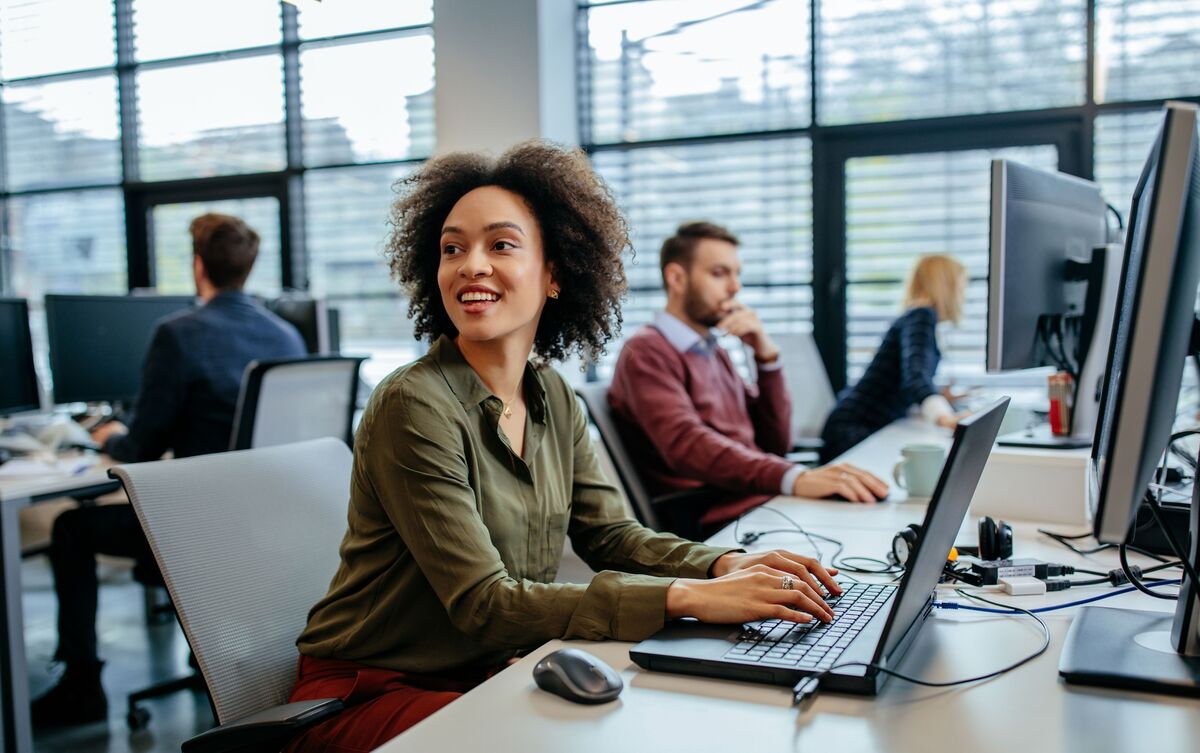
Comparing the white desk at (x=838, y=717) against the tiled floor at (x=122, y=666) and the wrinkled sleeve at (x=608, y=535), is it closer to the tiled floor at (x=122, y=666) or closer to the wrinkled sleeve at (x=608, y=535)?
the wrinkled sleeve at (x=608, y=535)

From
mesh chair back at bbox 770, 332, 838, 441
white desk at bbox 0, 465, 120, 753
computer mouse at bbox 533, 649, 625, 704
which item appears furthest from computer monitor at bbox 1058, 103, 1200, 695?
mesh chair back at bbox 770, 332, 838, 441

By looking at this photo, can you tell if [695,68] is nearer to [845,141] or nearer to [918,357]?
[845,141]

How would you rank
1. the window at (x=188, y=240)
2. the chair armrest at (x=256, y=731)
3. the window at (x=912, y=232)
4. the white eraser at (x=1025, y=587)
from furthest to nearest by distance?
the window at (x=188, y=240), the window at (x=912, y=232), the white eraser at (x=1025, y=587), the chair armrest at (x=256, y=731)

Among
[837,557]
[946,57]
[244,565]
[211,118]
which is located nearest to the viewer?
[244,565]

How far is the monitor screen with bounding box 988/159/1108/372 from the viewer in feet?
5.80

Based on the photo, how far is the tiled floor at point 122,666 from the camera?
2582 mm

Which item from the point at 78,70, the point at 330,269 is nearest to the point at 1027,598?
the point at 330,269

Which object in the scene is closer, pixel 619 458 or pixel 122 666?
pixel 619 458

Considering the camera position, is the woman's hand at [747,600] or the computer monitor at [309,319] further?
the computer monitor at [309,319]

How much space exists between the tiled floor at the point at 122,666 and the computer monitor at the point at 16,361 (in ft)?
2.74

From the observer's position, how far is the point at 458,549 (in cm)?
118

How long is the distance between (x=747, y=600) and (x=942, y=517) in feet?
0.88

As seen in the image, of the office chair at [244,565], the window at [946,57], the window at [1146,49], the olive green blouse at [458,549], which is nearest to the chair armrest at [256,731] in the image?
the office chair at [244,565]

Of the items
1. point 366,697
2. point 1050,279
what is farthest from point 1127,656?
point 1050,279
